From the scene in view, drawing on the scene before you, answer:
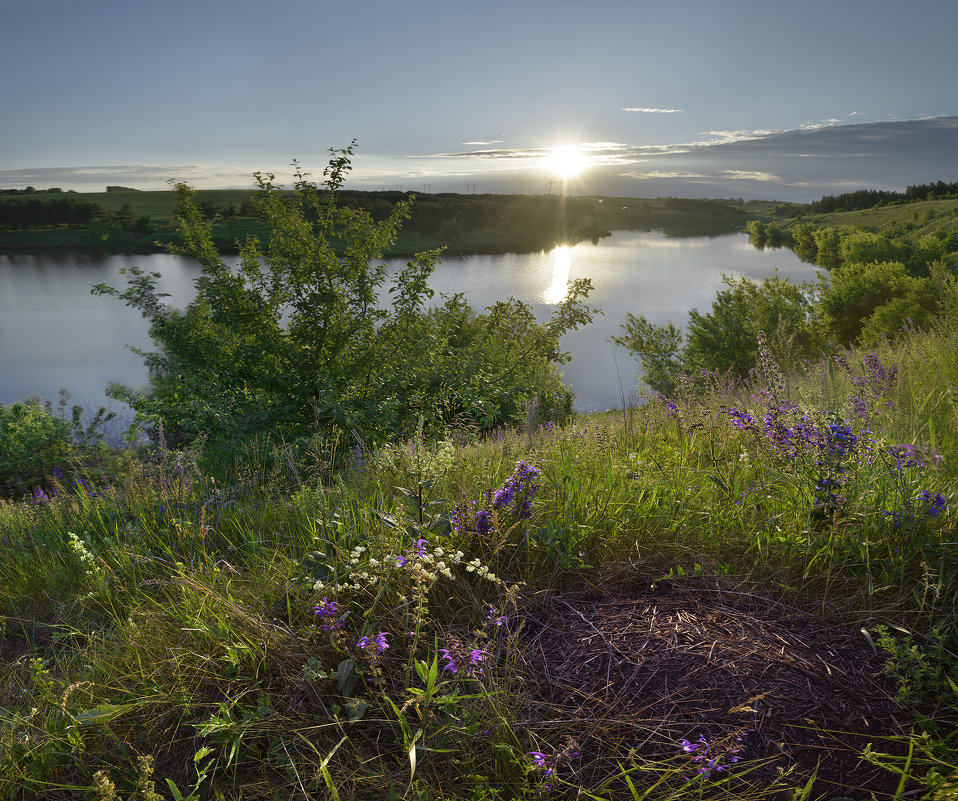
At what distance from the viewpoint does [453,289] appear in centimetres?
6309

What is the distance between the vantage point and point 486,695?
170 centimetres

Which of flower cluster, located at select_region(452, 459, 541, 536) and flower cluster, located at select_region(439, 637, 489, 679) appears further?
flower cluster, located at select_region(452, 459, 541, 536)

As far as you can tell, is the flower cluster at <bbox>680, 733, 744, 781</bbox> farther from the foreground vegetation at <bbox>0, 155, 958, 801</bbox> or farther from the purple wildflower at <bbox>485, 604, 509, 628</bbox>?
the purple wildflower at <bbox>485, 604, 509, 628</bbox>

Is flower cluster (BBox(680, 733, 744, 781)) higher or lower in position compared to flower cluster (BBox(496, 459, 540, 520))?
lower

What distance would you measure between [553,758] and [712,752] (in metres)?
0.46

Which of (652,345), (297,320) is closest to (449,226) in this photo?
(652,345)

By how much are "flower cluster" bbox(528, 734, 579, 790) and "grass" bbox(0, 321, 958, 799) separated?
2cm

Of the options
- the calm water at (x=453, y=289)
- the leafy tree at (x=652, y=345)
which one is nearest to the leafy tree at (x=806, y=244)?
the calm water at (x=453, y=289)

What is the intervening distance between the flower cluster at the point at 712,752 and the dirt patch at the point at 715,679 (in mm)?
55

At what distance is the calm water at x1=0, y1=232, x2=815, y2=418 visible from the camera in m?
67.0

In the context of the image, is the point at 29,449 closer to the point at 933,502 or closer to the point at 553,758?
the point at 553,758

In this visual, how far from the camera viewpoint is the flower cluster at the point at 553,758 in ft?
4.95

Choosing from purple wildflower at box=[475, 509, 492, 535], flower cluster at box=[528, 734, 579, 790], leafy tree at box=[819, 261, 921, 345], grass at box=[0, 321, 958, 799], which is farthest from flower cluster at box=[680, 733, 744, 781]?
leafy tree at box=[819, 261, 921, 345]

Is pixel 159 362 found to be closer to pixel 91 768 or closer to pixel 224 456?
pixel 224 456
